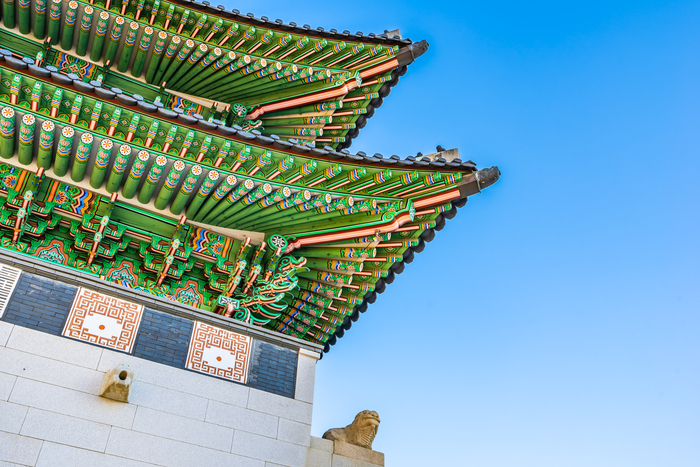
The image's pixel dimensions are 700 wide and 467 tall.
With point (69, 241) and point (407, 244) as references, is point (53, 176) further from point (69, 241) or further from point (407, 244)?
point (407, 244)

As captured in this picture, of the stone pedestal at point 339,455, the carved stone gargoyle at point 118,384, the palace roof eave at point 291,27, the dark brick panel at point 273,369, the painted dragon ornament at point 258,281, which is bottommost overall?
the stone pedestal at point 339,455

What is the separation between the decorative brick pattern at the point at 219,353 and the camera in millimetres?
7395

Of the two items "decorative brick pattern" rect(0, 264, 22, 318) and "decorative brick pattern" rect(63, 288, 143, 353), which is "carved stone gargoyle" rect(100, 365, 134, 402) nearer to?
"decorative brick pattern" rect(63, 288, 143, 353)

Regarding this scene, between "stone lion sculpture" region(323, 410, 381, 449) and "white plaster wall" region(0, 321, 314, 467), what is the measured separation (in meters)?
0.48

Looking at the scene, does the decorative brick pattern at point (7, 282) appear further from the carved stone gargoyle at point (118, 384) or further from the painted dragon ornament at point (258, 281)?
the painted dragon ornament at point (258, 281)

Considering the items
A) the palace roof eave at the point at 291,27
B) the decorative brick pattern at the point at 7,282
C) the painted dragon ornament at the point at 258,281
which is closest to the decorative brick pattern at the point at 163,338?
the painted dragon ornament at the point at 258,281

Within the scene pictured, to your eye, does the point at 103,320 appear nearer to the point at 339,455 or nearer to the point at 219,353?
the point at 219,353

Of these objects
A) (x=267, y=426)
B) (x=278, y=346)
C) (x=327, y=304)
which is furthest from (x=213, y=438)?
(x=327, y=304)

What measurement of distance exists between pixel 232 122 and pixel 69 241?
12.6ft

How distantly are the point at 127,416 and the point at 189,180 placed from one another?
106 inches

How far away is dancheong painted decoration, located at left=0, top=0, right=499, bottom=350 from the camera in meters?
7.51

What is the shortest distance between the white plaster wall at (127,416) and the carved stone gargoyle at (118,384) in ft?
0.30

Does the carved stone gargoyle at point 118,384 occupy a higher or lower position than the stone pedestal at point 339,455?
higher

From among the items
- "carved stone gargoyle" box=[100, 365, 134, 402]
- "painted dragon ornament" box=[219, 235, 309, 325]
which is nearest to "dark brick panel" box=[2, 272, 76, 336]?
"carved stone gargoyle" box=[100, 365, 134, 402]
